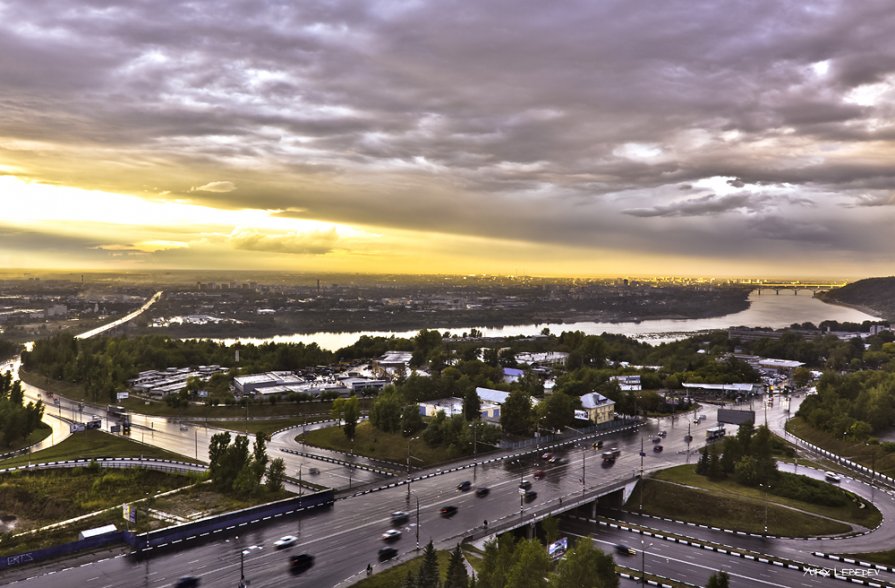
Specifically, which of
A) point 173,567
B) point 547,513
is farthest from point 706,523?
point 173,567

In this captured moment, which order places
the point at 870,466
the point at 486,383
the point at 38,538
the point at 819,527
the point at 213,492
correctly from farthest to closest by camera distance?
the point at 486,383 → the point at 870,466 → the point at 213,492 → the point at 819,527 → the point at 38,538

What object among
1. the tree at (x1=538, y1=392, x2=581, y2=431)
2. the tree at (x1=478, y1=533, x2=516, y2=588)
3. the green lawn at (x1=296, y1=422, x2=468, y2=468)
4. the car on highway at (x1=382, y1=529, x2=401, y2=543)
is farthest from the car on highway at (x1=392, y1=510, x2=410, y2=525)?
the tree at (x1=538, y1=392, x2=581, y2=431)

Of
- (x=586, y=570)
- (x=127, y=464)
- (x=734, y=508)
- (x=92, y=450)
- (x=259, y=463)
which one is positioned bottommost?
(x=92, y=450)

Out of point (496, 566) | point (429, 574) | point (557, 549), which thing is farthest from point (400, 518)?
point (496, 566)

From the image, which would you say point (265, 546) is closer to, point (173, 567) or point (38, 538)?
point (173, 567)

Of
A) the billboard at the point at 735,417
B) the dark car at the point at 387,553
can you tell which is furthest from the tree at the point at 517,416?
the dark car at the point at 387,553

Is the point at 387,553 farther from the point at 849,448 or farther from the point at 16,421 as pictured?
the point at 849,448
